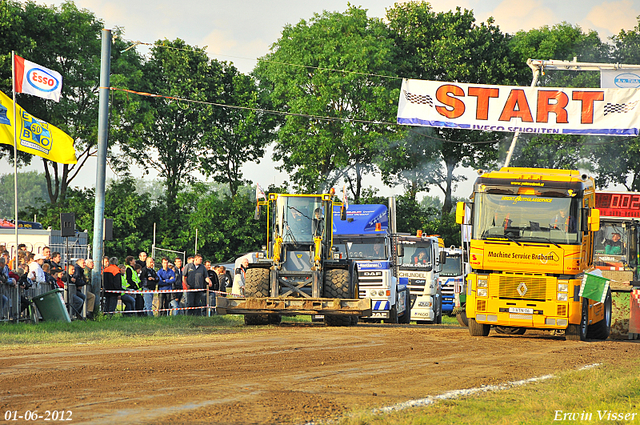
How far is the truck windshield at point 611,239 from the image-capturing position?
2175 cm

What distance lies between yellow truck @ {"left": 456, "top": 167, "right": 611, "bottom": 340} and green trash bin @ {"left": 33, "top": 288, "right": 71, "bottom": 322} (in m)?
9.28

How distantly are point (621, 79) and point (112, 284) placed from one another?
17.8m

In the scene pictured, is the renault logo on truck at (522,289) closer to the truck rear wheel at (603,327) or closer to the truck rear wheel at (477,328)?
the truck rear wheel at (477,328)

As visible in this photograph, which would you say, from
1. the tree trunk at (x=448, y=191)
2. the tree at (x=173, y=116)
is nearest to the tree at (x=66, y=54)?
the tree at (x=173, y=116)

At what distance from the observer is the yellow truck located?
16375 millimetres

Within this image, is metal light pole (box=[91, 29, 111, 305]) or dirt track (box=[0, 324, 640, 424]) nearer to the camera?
dirt track (box=[0, 324, 640, 424])

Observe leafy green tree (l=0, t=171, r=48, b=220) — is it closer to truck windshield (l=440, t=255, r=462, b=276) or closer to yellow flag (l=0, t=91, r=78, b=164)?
truck windshield (l=440, t=255, r=462, b=276)

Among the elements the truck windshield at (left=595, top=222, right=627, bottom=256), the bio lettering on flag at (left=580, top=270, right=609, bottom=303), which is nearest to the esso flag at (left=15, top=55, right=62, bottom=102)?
the bio lettering on flag at (left=580, top=270, right=609, bottom=303)

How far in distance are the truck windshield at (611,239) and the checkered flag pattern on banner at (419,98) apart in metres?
7.05

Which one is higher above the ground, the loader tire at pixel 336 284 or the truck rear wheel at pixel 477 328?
the loader tire at pixel 336 284

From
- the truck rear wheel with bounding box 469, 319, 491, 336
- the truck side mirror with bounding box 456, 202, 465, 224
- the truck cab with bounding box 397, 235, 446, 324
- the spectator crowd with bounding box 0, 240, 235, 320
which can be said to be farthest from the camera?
the truck cab with bounding box 397, 235, 446, 324

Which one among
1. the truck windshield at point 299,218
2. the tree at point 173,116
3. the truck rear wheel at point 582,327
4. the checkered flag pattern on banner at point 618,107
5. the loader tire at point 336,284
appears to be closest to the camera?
the truck rear wheel at point 582,327

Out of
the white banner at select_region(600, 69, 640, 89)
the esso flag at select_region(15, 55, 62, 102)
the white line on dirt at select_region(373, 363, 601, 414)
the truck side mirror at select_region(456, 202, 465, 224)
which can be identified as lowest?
the white line on dirt at select_region(373, 363, 601, 414)

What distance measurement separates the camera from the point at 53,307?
18.5m
